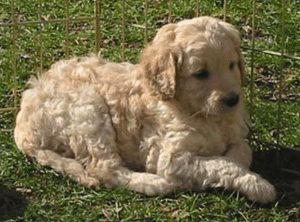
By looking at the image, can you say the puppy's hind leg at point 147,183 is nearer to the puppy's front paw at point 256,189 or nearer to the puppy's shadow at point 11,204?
the puppy's front paw at point 256,189

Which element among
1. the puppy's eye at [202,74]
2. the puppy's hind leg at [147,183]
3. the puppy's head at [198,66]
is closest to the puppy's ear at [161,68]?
the puppy's head at [198,66]

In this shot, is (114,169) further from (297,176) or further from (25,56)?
(25,56)

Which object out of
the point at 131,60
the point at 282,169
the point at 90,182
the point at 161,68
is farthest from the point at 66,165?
the point at 131,60

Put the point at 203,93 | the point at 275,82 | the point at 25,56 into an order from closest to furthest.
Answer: the point at 203,93 → the point at 275,82 → the point at 25,56

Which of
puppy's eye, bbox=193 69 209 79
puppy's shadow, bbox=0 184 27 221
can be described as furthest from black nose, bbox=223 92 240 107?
puppy's shadow, bbox=0 184 27 221

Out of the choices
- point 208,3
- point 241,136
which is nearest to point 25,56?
point 208,3

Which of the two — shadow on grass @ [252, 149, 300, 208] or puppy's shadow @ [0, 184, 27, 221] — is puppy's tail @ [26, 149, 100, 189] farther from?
shadow on grass @ [252, 149, 300, 208]
